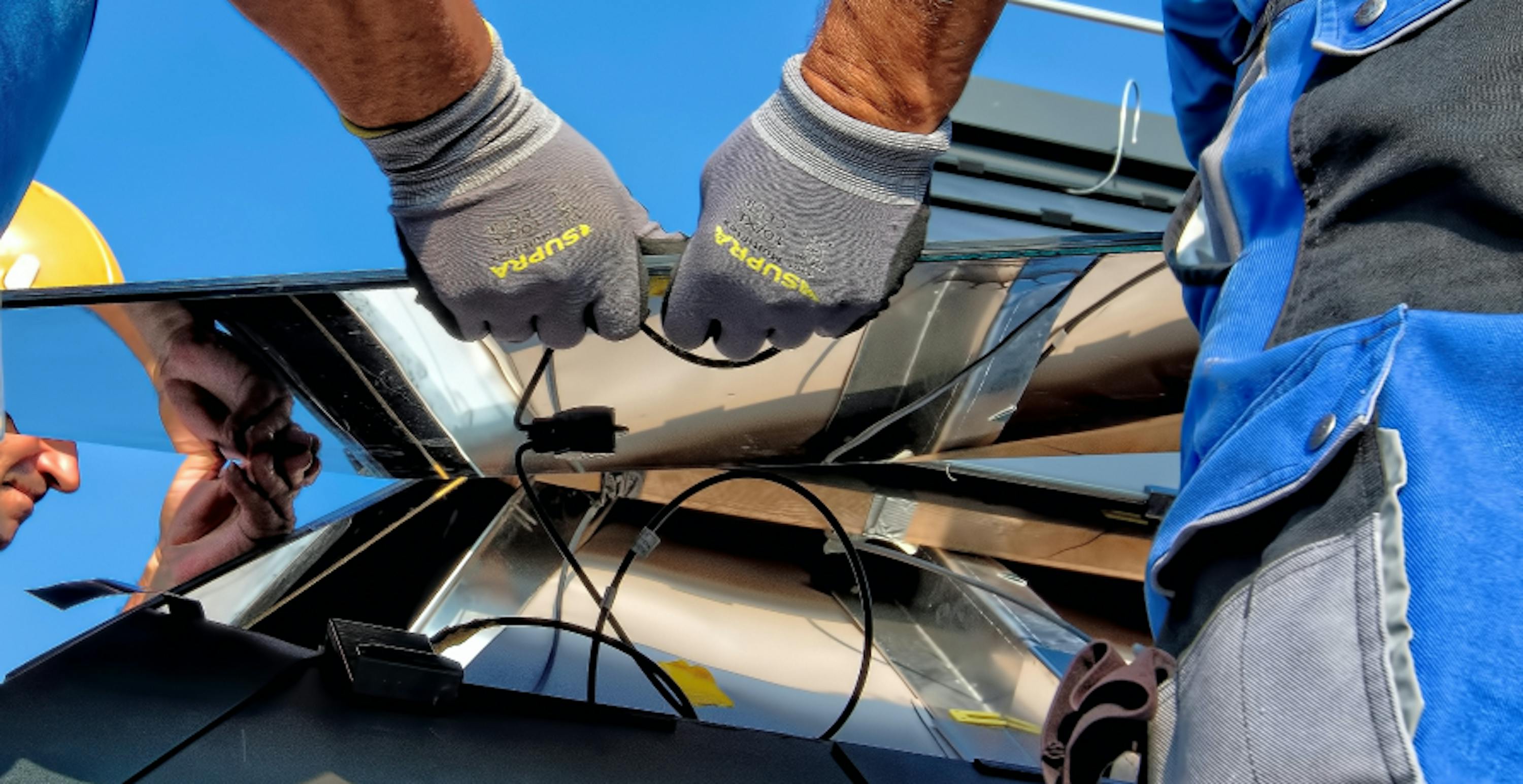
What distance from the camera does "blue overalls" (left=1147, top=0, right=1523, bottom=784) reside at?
352 mm

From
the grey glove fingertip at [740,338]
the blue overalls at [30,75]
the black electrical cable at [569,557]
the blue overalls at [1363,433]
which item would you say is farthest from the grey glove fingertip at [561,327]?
the blue overalls at [1363,433]

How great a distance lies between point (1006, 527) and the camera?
1.25 m

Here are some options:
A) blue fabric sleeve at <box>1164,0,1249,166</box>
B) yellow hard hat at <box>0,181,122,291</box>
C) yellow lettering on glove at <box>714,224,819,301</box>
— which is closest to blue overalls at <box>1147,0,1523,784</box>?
blue fabric sleeve at <box>1164,0,1249,166</box>

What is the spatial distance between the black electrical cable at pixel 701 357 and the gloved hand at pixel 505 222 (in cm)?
11

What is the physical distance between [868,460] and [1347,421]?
713 mm

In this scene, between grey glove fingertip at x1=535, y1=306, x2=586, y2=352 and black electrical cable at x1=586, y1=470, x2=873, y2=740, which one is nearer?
grey glove fingertip at x1=535, y1=306, x2=586, y2=352

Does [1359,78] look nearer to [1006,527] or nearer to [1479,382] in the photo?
[1479,382]

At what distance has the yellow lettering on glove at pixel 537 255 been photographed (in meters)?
0.70

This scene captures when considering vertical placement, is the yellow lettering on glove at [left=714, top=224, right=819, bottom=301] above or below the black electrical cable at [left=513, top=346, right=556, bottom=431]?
above

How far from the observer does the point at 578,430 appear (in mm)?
947

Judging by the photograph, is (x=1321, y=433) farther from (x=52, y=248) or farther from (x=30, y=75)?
(x=52, y=248)

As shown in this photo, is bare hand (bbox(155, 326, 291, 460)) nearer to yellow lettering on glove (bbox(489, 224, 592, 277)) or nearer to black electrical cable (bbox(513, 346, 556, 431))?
black electrical cable (bbox(513, 346, 556, 431))

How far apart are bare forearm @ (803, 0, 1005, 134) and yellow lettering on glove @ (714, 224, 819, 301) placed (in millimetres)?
124

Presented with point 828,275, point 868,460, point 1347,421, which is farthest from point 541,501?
point 1347,421
